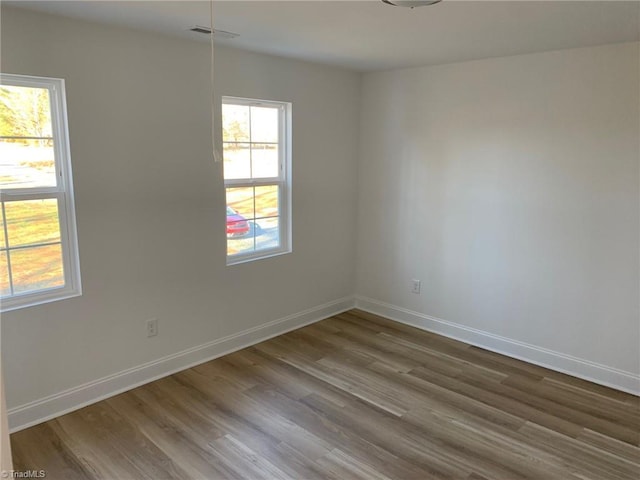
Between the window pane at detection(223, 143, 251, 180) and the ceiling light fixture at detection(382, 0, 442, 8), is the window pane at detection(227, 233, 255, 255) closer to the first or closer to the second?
the window pane at detection(223, 143, 251, 180)

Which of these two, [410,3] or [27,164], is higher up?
[410,3]

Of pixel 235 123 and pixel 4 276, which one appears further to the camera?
pixel 235 123

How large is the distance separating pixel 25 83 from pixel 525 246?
3458 millimetres

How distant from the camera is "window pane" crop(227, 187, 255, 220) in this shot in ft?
11.9

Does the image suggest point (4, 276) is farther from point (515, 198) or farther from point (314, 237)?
point (515, 198)

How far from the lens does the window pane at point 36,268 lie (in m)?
2.64

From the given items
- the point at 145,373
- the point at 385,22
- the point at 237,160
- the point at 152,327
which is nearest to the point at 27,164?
the point at 152,327

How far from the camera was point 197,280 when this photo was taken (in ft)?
11.3

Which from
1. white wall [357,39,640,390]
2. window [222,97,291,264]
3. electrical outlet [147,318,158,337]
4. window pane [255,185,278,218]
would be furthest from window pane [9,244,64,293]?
white wall [357,39,640,390]

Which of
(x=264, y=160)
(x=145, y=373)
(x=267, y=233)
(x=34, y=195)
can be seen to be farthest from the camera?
(x=267, y=233)

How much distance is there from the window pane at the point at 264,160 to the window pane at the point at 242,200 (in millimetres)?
163

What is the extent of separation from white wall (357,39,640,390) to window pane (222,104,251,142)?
1.30m

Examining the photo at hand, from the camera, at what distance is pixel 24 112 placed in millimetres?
2570

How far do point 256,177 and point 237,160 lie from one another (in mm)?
234
